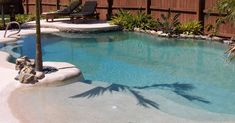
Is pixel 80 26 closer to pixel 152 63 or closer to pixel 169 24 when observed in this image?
pixel 169 24

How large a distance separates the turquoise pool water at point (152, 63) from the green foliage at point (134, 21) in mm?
716

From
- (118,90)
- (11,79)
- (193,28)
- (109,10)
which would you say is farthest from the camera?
(109,10)

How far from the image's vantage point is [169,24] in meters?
19.2

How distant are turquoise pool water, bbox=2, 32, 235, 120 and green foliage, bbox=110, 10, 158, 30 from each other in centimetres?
72

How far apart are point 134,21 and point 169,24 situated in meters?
2.62

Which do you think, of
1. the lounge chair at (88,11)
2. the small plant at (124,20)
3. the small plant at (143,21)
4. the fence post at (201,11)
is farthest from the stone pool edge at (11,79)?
the lounge chair at (88,11)

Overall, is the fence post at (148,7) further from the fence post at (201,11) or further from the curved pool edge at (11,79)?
the curved pool edge at (11,79)

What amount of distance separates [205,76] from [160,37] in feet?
23.1

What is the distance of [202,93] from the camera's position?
10438mm

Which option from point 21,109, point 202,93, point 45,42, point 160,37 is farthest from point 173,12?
point 21,109

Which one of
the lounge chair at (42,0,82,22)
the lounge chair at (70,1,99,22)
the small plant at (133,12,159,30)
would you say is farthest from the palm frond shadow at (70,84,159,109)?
the lounge chair at (42,0,82,22)

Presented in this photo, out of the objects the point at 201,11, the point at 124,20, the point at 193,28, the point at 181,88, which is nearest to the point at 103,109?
the point at 181,88

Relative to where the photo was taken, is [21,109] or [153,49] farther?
[153,49]

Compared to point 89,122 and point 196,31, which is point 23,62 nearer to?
point 89,122
